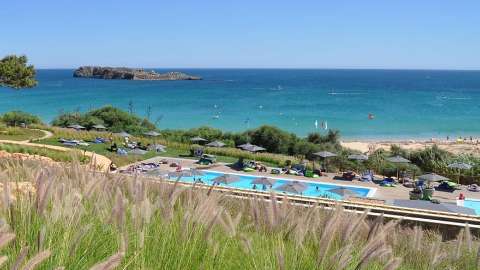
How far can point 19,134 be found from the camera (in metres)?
33.2

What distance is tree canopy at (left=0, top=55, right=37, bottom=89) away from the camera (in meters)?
30.2

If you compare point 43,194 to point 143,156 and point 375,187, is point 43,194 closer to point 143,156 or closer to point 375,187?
point 375,187

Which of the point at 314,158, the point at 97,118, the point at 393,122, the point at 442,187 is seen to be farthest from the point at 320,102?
the point at 442,187

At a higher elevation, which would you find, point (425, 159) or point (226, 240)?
point (226, 240)

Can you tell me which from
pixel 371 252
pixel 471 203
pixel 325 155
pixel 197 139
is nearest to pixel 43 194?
pixel 371 252

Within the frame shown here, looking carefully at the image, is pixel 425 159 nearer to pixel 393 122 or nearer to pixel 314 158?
pixel 314 158

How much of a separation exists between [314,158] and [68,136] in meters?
16.1

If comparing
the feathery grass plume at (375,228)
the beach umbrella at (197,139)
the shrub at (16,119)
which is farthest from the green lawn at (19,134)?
the feathery grass plume at (375,228)

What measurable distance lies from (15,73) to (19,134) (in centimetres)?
457

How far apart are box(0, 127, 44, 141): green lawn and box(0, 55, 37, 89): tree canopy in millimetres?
3156

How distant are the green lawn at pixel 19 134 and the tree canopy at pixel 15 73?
10.4ft

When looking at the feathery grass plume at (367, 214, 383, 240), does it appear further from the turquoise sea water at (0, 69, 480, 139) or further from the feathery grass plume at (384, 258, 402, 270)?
the turquoise sea water at (0, 69, 480, 139)

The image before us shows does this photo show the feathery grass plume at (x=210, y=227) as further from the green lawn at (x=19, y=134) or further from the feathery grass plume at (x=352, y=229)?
the green lawn at (x=19, y=134)

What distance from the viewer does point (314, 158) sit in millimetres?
33219
